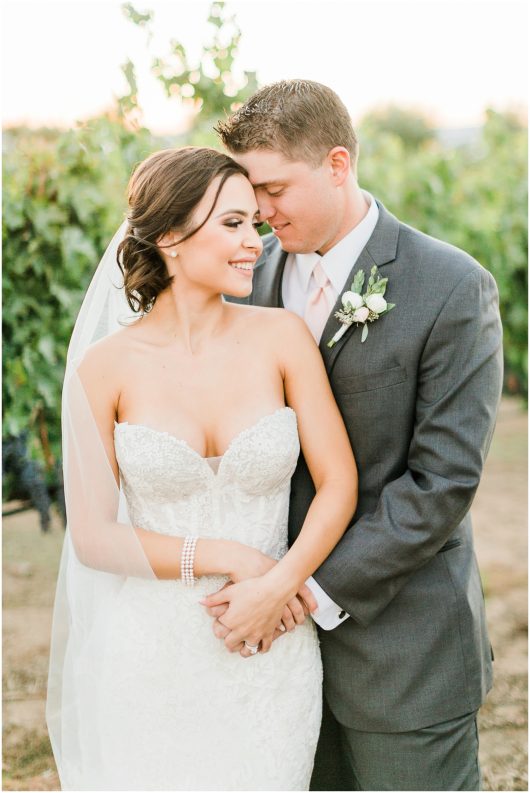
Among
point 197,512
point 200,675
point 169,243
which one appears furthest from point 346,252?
point 200,675

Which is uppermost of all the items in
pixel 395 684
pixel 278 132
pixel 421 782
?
pixel 278 132

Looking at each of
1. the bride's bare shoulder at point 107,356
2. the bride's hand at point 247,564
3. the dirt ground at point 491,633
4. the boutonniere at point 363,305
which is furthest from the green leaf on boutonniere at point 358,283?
the dirt ground at point 491,633

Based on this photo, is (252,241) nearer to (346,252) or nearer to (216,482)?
(346,252)

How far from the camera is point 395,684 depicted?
2467 millimetres

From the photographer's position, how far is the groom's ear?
8.75 feet

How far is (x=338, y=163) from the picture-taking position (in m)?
2.68

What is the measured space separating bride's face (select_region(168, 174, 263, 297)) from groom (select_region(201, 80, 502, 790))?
0.52 ft

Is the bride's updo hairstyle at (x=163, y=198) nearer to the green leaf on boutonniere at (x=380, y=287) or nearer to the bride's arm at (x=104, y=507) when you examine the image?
the bride's arm at (x=104, y=507)

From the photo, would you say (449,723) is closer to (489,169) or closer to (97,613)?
(97,613)

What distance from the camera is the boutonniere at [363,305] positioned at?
2414mm

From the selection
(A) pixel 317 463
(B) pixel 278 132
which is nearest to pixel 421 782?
(A) pixel 317 463

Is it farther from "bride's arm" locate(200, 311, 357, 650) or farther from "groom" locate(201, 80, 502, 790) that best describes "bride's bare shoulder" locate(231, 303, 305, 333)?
"groom" locate(201, 80, 502, 790)

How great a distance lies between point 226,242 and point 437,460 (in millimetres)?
894

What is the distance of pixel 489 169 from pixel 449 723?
5400mm
